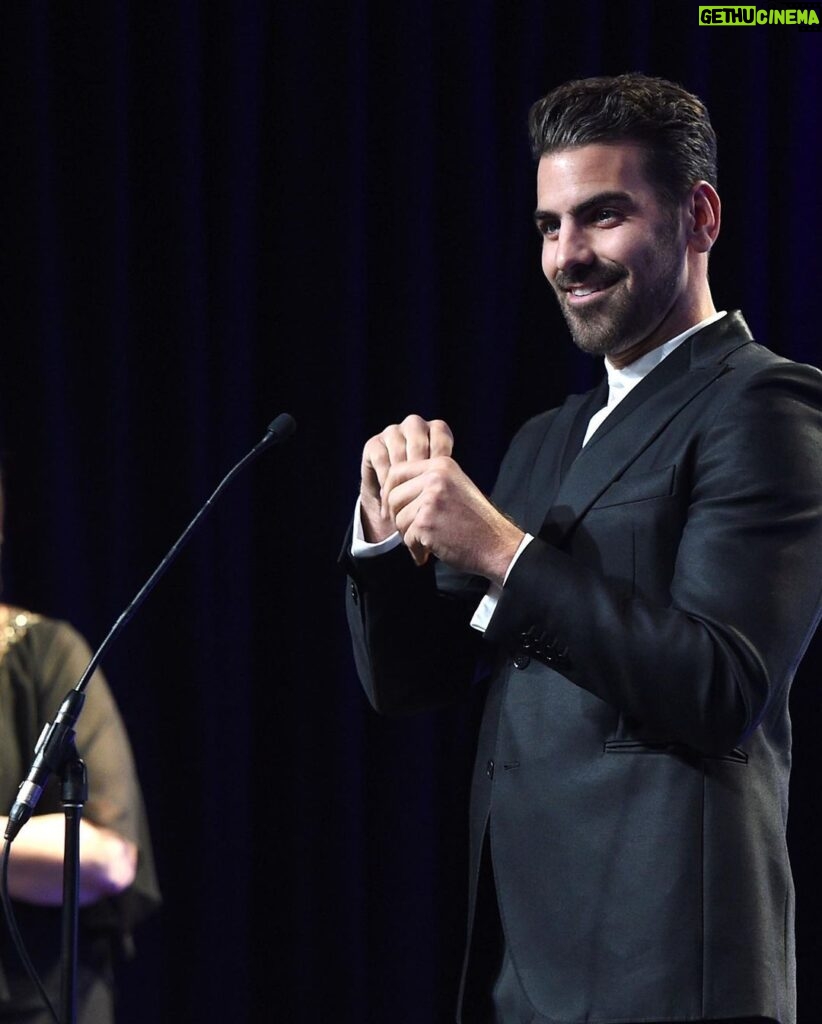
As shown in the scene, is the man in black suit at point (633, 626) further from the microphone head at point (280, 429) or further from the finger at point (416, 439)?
the microphone head at point (280, 429)

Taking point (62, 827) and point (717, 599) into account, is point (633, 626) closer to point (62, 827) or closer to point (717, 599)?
point (717, 599)

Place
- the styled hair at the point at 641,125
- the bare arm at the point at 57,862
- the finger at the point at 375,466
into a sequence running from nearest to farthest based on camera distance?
the finger at the point at 375,466, the styled hair at the point at 641,125, the bare arm at the point at 57,862

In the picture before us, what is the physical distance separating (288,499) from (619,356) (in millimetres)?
1151

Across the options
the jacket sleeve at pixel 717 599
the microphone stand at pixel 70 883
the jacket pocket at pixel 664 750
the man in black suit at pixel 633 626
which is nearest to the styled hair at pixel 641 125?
the man in black suit at pixel 633 626

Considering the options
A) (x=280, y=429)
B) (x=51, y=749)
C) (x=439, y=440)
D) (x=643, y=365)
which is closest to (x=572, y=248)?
(x=643, y=365)

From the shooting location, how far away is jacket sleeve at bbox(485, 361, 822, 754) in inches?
53.4

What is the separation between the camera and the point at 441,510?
1.45 metres

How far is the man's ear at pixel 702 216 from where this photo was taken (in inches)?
67.8

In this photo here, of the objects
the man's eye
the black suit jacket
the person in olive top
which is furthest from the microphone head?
the person in olive top

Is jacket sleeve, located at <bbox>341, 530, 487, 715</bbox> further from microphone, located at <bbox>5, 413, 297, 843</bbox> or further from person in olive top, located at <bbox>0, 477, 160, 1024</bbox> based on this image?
person in olive top, located at <bbox>0, 477, 160, 1024</bbox>

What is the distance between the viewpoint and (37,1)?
104 inches

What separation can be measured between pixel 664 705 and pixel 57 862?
3.49 feet

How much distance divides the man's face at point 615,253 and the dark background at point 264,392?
3.65 ft

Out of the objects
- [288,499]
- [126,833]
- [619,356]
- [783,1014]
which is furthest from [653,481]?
[288,499]
